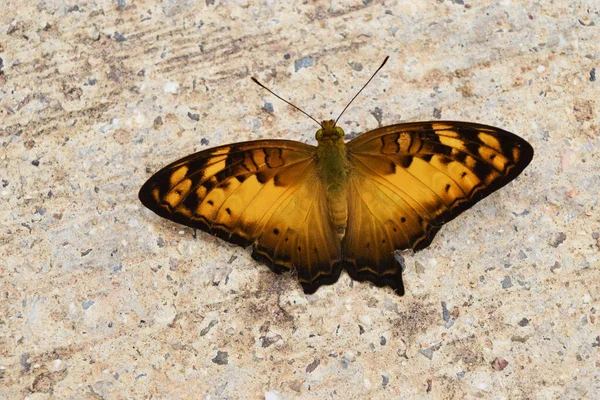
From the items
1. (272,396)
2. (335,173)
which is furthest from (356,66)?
(272,396)

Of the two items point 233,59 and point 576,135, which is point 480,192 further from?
point 233,59

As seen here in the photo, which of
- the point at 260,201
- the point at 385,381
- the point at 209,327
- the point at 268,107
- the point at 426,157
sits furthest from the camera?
the point at 268,107

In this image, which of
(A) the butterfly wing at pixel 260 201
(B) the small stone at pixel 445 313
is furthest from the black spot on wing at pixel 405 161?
(B) the small stone at pixel 445 313

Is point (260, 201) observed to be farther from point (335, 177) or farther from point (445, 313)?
point (445, 313)

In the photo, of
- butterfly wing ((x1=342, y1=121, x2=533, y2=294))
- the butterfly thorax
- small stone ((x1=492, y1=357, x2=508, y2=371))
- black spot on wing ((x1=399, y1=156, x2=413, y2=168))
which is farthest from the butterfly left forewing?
small stone ((x1=492, y1=357, x2=508, y2=371))

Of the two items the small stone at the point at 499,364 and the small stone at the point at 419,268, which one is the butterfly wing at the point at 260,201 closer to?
the small stone at the point at 419,268

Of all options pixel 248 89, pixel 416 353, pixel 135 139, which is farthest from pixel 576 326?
pixel 135 139

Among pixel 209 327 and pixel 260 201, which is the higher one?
pixel 260 201
